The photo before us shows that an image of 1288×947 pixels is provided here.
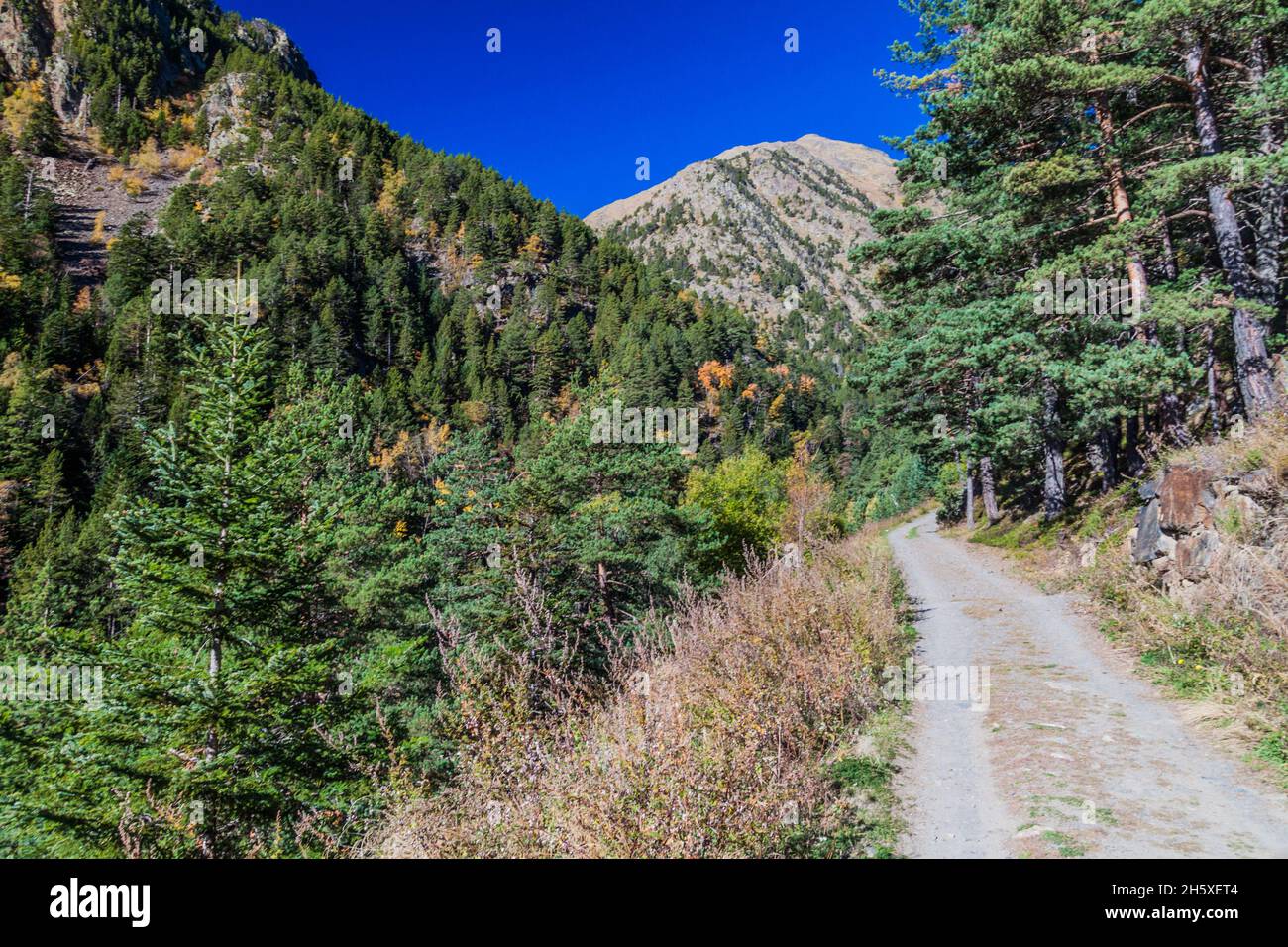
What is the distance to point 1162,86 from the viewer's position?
13266 millimetres

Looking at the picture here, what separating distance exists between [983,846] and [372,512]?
23.1 metres

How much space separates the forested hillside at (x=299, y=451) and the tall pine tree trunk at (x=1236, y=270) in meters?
12.3

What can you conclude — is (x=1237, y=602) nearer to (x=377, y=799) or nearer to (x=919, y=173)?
(x=377, y=799)

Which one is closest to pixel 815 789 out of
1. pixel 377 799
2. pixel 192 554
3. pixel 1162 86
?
pixel 377 799

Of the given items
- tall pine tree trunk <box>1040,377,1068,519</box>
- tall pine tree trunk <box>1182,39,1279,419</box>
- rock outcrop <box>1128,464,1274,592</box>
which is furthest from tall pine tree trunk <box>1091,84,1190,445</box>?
rock outcrop <box>1128,464,1274,592</box>

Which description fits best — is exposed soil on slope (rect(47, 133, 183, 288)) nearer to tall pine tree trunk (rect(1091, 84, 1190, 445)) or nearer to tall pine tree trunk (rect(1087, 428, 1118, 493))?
tall pine tree trunk (rect(1091, 84, 1190, 445))
